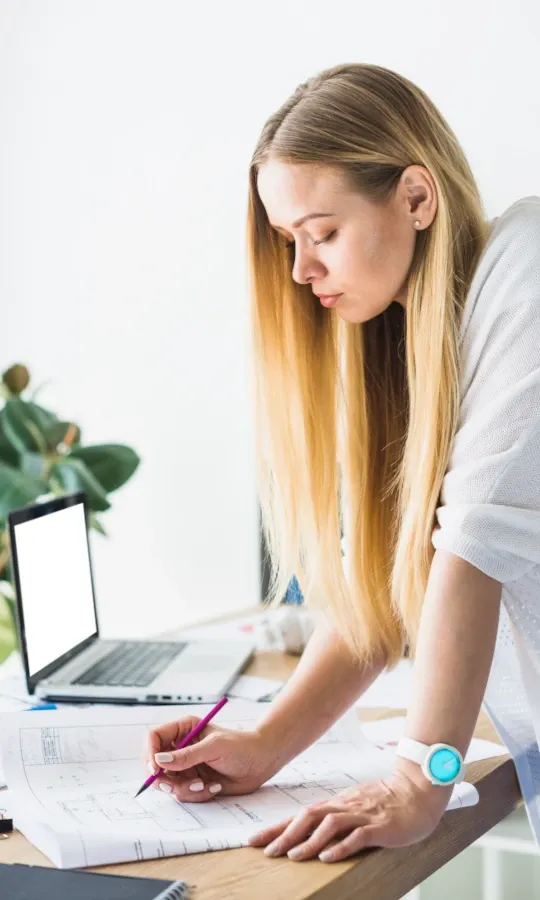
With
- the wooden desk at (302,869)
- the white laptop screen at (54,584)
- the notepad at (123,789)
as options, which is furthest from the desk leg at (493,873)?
the white laptop screen at (54,584)

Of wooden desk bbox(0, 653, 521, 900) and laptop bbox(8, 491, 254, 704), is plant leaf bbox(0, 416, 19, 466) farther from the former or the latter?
wooden desk bbox(0, 653, 521, 900)

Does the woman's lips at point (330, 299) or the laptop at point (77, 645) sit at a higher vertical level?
the woman's lips at point (330, 299)

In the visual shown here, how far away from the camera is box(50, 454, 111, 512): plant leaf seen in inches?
65.7

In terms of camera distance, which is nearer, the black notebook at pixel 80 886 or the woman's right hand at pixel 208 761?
the black notebook at pixel 80 886

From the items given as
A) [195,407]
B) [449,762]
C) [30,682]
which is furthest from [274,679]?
[195,407]

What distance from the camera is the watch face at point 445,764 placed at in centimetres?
83

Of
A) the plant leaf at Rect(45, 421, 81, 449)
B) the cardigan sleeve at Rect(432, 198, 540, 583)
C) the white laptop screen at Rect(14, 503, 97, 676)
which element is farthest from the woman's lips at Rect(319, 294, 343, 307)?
the plant leaf at Rect(45, 421, 81, 449)

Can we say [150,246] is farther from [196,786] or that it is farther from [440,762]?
[440,762]

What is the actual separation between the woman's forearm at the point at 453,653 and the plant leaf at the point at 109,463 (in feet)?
3.28

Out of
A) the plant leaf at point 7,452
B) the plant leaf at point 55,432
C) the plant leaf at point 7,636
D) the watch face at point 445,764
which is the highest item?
the plant leaf at point 55,432

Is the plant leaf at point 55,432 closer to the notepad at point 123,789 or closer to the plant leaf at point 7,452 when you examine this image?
the plant leaf at point 7,452

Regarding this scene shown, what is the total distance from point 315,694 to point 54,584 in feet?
1.62

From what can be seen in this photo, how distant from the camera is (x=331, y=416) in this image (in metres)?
1.17

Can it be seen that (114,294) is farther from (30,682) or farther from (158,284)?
(30,682)
